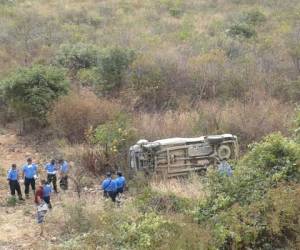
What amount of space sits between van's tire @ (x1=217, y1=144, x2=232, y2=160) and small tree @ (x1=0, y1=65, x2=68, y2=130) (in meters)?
6.89

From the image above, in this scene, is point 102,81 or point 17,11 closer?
point 102,81

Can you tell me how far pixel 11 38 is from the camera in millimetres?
27953

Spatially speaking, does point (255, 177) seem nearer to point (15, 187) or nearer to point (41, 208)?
point (41, 208)

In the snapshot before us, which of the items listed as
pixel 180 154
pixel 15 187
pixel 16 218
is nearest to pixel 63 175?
pixel 15 187

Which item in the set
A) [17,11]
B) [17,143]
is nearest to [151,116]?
[17,143]

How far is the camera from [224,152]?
54.2 feet

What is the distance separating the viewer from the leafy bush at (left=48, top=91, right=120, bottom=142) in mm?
19062

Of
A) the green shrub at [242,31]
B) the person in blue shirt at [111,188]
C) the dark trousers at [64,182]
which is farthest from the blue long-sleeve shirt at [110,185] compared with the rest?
the green shrub at [242,31]

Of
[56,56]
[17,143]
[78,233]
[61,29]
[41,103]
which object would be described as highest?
[61,29]

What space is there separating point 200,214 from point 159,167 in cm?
456

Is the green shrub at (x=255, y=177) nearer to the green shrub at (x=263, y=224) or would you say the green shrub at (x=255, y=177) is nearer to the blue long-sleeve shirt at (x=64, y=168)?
the green shrub at (x=263, y=224)

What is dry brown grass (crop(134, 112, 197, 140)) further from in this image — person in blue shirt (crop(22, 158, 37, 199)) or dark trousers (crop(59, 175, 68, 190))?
person in blue shirt (crop(22, 158, 37, 199))

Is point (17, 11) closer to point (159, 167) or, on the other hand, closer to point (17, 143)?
point (17, 143)

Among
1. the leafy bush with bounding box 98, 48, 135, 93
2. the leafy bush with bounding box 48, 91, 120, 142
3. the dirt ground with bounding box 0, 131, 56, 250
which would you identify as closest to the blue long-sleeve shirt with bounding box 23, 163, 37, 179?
the dirt ground with bounding box 0, 131, 56, 250
